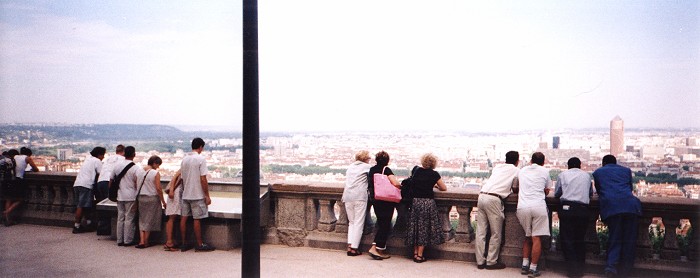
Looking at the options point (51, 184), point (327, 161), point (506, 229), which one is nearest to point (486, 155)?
point (506, 229)

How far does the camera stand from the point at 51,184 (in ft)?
35.9

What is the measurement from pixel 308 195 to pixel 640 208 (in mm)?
4533

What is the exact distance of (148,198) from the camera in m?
8.74

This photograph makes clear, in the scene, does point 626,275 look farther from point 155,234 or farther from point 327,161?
point 155,234

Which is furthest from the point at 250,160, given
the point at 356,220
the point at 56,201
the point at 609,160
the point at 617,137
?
the point at 56,201

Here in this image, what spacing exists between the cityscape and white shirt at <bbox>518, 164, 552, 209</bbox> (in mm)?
404

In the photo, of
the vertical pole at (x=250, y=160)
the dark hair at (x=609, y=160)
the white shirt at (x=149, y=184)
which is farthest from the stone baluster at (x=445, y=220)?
the white shirt at (x=149, y=184)

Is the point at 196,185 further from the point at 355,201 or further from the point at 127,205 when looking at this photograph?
the point at 355,201

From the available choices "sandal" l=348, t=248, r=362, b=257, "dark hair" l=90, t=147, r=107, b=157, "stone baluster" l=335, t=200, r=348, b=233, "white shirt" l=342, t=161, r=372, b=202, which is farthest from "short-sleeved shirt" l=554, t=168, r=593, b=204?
"dark hair" l=90, t=147, r=107, b=157

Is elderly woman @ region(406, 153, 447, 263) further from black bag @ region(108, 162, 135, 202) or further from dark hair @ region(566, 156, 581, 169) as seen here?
black bag @ region(108, 162, 135, 202)

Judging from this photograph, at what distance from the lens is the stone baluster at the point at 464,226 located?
25.9ft

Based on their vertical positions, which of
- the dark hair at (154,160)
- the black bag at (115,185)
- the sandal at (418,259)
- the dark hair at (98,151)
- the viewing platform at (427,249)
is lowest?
the sandal at (418,259)

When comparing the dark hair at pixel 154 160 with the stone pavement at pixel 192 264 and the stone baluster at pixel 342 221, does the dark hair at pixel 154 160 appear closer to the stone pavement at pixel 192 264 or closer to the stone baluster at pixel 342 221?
the stone pavement at pixel 192 264

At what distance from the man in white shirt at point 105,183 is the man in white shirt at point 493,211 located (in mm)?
5991
